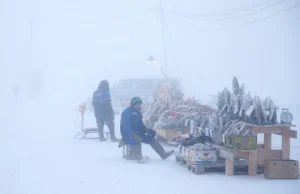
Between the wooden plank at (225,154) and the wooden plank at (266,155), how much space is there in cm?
74

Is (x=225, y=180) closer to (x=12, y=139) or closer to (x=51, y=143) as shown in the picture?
(x=51, y=143)

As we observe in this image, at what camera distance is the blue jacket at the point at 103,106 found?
54.2 feet

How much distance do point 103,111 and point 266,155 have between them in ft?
24.7

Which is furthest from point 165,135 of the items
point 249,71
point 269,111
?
point 249,71

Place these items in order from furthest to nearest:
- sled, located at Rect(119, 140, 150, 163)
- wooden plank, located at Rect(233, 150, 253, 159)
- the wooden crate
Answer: the wooden crate
sled, located at Rect(119, 140, 150, 163)
wooden plank, located at Rect(233, 150, 253, 159)

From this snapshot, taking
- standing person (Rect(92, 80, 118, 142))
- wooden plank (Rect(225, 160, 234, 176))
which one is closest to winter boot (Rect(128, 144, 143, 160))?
wooden plank (Rect(225, 160, 234, 176))

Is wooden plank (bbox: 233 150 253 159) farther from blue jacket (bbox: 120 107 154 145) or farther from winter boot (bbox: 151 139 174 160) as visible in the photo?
blue jacket (bbox: 120 107 154 145)

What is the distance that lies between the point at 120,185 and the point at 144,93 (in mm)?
22793

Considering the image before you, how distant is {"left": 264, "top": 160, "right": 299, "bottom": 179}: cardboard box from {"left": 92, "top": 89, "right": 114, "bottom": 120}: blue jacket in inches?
305

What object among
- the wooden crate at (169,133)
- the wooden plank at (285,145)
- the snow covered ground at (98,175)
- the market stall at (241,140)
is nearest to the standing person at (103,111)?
the snow covered ground at (98,175)

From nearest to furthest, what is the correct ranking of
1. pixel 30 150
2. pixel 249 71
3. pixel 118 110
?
1. pixel 30 150
2. pixel 118 110
3. pixel 249 71

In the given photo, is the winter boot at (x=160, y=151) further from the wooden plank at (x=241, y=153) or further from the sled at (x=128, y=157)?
the wooden plank at (x=241, y=153)

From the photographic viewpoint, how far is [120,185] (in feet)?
29.8

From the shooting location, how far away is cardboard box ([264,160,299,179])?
9766mm
